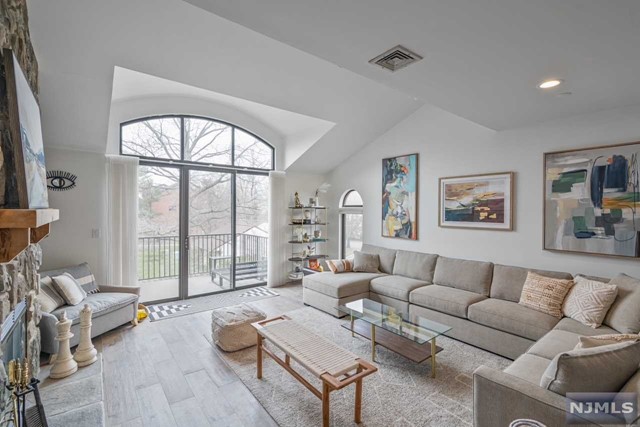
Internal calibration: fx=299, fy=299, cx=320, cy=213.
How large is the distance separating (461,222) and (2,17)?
15.6ft

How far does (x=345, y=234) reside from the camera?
6.29 meters

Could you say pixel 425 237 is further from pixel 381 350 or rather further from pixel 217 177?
pixel 217 177

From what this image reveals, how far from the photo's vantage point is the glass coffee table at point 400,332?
2705 millimetres

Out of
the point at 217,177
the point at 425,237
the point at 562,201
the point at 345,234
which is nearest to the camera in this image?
the point at 562,201

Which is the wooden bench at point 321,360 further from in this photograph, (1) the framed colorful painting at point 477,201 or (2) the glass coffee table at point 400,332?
(1) the framed colorful painting at point 477,201

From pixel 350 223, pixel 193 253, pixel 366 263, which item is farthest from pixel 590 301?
pixel 193 253

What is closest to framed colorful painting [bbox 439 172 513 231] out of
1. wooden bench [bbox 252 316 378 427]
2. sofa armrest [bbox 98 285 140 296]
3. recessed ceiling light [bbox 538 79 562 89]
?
recessed ceiling light [bbox 538 79 562 89]

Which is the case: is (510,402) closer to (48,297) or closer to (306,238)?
(48,297)

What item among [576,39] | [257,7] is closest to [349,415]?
[257,7]

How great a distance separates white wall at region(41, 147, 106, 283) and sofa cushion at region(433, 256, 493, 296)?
4.64 meters

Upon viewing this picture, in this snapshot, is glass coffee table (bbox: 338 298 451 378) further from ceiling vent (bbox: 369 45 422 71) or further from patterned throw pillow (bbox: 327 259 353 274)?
ceiling vent (bbox: 369 45 422 71)

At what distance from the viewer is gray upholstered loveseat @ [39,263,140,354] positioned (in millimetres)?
2838

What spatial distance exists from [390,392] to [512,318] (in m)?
1.47

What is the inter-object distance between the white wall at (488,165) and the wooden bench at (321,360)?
9.18 feet
